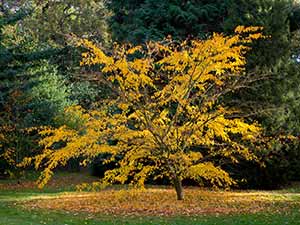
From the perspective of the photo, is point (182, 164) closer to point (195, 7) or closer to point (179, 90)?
point (179, 90)

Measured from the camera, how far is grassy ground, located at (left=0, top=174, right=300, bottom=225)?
9383 millimetres

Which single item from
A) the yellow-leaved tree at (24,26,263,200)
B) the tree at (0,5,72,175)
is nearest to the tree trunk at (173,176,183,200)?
the yellow-leaved tree at (24,26,263,200)

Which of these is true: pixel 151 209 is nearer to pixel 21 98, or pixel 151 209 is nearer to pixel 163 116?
pixel 163 116

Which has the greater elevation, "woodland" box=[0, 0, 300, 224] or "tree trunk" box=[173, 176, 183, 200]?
"woodland" box=[0, 0, 300, 224]

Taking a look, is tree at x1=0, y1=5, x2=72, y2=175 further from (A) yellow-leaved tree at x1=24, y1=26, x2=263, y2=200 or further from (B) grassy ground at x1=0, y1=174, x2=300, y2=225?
(A) yellow-leaved tree at x1=24, y1=26, x2=263, y2=200

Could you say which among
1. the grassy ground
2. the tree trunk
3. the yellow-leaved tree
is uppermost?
the yellow-leaved tree

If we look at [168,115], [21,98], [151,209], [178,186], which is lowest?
[151,209]

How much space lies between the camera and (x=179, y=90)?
38.9 feet

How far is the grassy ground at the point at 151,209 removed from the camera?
9.38 meters

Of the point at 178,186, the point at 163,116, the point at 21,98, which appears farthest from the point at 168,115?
the point at 21,98

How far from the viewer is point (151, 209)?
10.9 meters

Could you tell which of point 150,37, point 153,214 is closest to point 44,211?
point 153,214

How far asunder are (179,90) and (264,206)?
3.40m

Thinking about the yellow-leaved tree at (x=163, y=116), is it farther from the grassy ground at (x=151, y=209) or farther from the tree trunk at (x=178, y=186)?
the grassy ground at (x=151, y=209)
